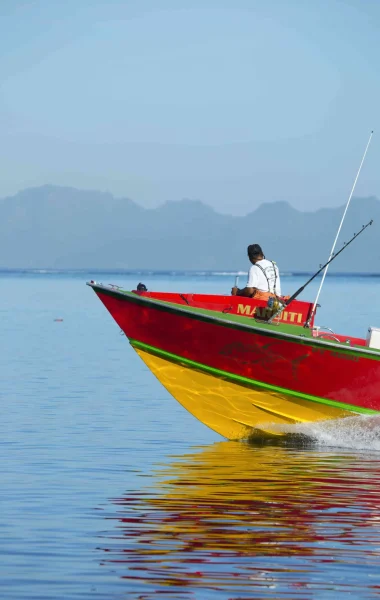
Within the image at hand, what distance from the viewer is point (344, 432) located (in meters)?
14.6

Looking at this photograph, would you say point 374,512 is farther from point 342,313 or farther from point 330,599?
point 342,313

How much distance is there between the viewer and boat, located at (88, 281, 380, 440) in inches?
542

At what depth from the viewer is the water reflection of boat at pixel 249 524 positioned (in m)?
8.33

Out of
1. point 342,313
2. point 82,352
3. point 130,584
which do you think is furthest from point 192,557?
point 342,313

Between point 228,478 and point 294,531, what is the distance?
271 cm

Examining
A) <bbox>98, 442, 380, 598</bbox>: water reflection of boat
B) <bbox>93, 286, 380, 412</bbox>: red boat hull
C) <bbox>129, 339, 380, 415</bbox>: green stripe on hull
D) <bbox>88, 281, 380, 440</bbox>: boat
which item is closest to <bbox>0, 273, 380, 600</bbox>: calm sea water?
<bbox>98, 442, 380, 598</bbox>: water reflection of boat

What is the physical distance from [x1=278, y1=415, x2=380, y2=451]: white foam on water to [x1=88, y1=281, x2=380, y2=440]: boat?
0.10 metres

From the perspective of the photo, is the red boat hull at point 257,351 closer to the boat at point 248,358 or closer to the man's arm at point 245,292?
the boat at point 248,358

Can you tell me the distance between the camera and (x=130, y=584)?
8070mm

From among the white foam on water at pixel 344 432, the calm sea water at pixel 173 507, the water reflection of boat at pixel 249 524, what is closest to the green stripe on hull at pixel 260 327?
the white foam on water at pixel 344 432

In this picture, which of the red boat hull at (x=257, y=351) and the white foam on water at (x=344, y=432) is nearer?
the red boat hull at (x=257, y=351)

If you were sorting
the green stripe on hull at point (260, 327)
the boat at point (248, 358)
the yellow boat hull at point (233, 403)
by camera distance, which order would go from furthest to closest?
the yellow boat hull at point (233, 403), the boat at point (248, 358), the green stripe on hull at point (260, 327)

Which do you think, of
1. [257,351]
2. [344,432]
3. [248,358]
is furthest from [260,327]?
[344,432]

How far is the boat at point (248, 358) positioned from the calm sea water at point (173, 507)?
447mm
